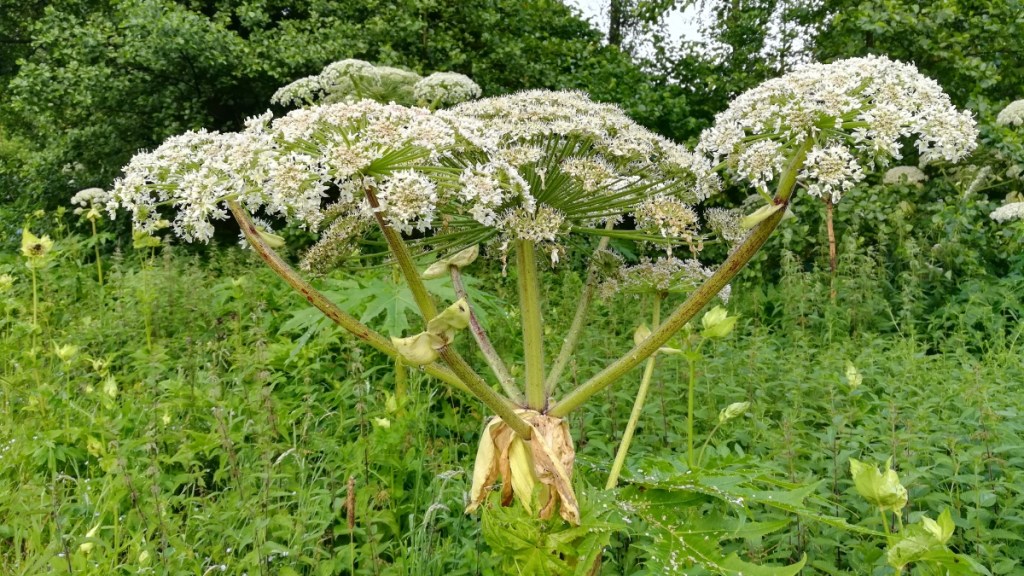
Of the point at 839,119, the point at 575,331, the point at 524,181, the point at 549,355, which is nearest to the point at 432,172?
the point at 524,181

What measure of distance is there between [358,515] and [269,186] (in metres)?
1.35

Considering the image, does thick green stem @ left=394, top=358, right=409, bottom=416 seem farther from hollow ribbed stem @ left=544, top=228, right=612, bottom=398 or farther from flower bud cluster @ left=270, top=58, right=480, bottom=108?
flower bud cluster @ left=270, top=58, right=480, bottom=108

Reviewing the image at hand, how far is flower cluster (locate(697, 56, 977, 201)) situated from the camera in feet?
5.00

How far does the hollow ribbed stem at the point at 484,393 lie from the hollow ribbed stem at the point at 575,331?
0.16 metres

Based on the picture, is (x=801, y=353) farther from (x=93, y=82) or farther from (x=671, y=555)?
(x=93, y=82)

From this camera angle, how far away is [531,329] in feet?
6.35

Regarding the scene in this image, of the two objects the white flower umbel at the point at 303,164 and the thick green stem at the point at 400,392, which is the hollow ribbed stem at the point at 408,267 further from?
the thick green stem at the point at 400,392

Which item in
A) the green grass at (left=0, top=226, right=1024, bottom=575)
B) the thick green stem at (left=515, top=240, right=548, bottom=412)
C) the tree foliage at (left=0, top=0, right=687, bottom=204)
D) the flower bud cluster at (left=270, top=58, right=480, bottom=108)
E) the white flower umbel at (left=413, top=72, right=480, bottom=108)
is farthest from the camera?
the tree foliage at (left=0, top=0, right=687, bottom=204)

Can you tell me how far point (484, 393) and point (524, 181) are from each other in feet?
1.64

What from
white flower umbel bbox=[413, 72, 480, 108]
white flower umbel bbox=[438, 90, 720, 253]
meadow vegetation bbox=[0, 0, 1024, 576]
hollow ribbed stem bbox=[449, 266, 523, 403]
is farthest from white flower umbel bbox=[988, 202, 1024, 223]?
hollow ribbed stem bbox=[449, 266, 523, 403]

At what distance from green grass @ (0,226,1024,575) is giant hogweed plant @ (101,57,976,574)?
0.23 metres

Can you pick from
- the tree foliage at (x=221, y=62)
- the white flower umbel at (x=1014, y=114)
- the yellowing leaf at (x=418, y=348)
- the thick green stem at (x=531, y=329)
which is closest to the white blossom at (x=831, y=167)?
the thick green stem at (x=531, y=329)

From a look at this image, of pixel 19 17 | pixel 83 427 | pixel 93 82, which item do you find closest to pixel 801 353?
pixel 83 427

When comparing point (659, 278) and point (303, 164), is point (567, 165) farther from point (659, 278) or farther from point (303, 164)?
point (303, 164)
